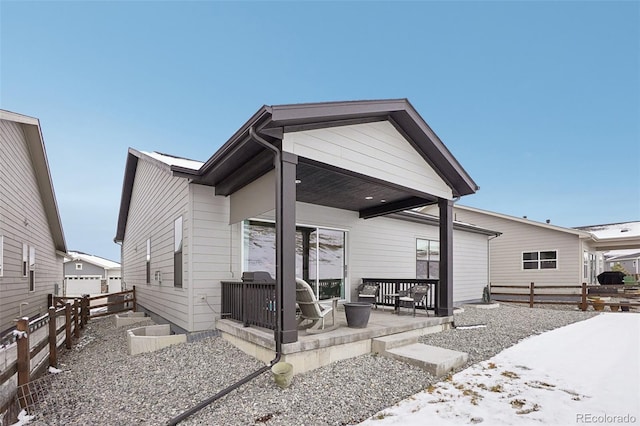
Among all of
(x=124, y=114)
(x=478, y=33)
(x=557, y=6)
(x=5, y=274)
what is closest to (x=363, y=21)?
(x=478, y=33)

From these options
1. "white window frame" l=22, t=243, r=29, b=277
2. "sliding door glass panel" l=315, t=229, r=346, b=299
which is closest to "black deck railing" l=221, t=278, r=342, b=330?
"sliding door glass panel" l=315, t=229, r=346, b=299

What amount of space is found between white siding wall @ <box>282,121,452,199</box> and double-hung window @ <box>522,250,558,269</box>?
10757mm

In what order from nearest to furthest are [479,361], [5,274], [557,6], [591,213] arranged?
[479,361]
[5,274]
[557,6]
[591,213]

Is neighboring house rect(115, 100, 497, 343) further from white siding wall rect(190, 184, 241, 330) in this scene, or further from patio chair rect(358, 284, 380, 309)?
patio chair rect(358, 284, 380, 309)

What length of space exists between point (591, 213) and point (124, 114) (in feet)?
168

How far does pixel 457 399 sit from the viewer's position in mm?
3609

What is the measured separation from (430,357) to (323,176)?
3.30 m

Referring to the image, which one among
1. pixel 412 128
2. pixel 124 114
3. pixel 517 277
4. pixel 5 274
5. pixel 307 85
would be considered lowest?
pixel 517 277

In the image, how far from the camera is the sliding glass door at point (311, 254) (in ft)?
22.5

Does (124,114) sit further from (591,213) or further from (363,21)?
(591,213)

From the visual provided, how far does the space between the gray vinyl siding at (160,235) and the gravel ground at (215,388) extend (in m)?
1.25

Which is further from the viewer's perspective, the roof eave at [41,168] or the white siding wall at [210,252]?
the roof eave at [41,168]

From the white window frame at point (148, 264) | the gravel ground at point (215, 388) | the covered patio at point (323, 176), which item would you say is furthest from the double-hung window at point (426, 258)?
the white window frame at point (148, 264)

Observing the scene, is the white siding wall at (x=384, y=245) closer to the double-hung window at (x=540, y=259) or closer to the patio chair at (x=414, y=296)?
the patio chair at (x=414, y=296)
